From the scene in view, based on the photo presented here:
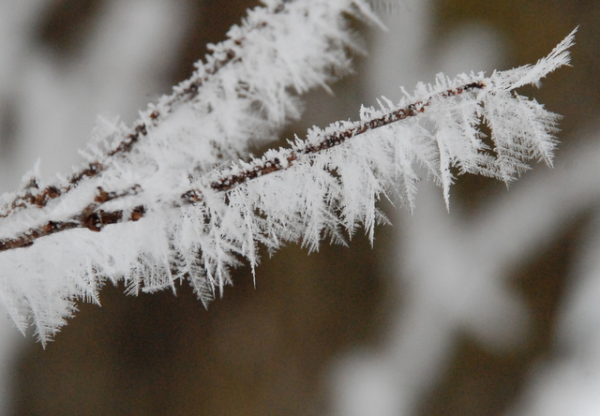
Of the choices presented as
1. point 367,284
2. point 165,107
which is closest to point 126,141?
point 165,107

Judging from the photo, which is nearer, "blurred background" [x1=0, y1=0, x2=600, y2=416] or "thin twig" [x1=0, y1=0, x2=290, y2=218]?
"thin twig" [x1=0, y1=0, x2=290, y2=218]

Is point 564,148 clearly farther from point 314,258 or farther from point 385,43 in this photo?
point 314,258

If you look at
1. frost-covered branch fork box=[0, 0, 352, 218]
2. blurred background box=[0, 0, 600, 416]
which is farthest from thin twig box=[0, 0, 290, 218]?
blurred background box=[0, 0, 600, 416]

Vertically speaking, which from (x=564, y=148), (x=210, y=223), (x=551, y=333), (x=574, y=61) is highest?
(x=574, y=61)

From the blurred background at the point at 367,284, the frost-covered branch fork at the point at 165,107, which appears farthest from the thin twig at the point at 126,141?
the blurred background at the point at 367,284

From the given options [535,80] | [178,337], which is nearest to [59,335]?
[178,337]

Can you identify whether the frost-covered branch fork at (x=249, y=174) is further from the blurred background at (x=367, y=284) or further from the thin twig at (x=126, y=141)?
the blurred background at (x=367, y=284)

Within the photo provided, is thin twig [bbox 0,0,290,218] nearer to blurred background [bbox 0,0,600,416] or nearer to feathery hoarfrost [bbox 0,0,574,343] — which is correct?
feathery hoarfrost [bbox 0,0,574,343]
